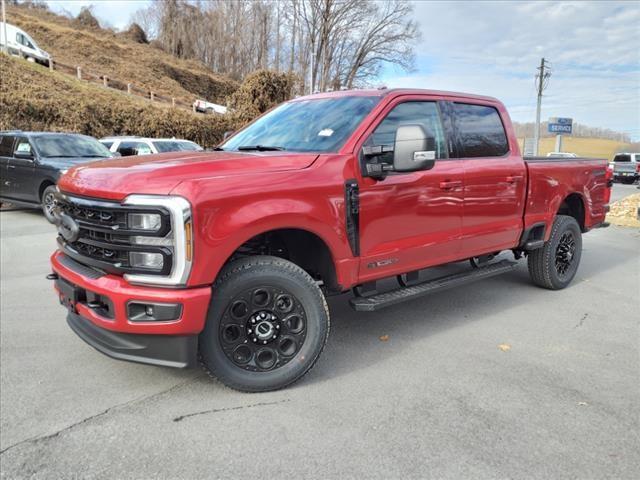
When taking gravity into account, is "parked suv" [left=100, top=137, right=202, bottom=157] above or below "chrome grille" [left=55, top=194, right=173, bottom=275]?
above

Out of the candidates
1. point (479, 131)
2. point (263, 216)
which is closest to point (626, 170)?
point (479, 131)

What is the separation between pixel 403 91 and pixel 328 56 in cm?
4459

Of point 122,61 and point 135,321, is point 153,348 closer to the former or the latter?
point 135,321

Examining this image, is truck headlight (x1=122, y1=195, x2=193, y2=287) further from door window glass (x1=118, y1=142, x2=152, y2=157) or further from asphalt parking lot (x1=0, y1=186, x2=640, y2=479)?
door window glass (x1=118, y1=142, x2=152, y2=157)

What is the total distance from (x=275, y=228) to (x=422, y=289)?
1535mm

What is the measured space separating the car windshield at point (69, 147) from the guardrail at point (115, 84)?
24919mm

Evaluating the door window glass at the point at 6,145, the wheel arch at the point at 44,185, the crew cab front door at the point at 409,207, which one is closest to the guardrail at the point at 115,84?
the door window glass at the point at 6,145

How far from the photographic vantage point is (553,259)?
5.64 m

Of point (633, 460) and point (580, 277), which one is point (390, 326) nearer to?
point (633, 460)

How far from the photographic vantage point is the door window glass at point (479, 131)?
4570mm

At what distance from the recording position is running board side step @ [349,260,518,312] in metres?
3.70

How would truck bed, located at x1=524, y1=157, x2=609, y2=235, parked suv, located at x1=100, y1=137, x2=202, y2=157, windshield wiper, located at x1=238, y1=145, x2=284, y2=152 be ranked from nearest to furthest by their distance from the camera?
windshield wiper, located at x1=238, y1=145, x2=284, y2=152 < truck bed, located at x1=524, y1=157, x2=609, y2=235 < parked suv, located at x1=100, y1=137, x2=202, y2=157

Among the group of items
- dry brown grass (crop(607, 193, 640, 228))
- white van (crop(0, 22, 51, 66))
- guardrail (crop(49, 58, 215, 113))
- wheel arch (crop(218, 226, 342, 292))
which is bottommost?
dry brown grass (crop(607, 193, 640, 228))

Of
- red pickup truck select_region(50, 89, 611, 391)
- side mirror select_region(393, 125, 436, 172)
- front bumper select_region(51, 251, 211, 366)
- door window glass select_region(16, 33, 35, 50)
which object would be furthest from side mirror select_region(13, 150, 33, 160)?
door window glass select_region(16, 33, 35, 50)
